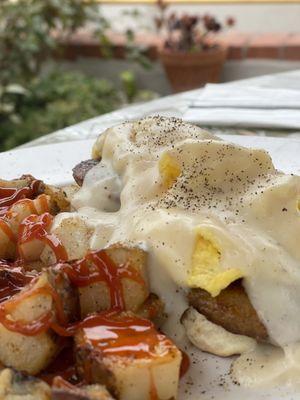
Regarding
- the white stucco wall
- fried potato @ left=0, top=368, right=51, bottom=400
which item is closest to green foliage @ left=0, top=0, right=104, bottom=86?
the white stucco wall

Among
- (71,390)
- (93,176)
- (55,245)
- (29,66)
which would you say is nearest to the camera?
(71,390)

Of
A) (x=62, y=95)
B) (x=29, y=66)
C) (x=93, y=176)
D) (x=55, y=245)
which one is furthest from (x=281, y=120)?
(x=29, y=66)

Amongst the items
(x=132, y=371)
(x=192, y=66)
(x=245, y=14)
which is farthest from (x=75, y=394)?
(x=245, y=14)

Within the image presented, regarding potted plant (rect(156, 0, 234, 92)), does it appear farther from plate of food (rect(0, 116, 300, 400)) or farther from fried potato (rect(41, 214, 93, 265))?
fried potato (rect(41, 214, 93, 265))

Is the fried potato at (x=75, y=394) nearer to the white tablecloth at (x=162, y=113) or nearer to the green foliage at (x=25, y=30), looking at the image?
the white tablecloth at (x=162, y=113)

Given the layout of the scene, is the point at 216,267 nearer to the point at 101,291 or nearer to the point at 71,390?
the point at 101,291
